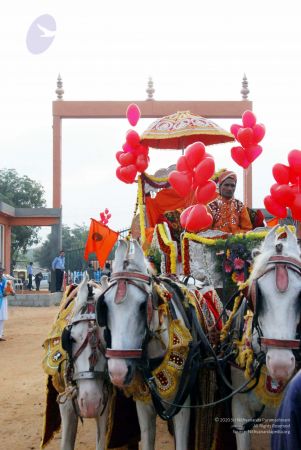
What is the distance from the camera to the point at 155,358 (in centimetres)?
377

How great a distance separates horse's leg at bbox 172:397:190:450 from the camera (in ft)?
12.5

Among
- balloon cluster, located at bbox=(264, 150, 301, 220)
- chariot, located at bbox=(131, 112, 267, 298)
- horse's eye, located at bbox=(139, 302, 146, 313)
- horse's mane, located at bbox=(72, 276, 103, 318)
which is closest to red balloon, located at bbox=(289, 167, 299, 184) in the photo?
balloon cluster, located at bbox=(264, 150, 301, 220)

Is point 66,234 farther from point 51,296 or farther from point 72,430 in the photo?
point 72,430

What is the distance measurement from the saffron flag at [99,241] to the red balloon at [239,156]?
427cm

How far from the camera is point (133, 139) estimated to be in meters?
7.30

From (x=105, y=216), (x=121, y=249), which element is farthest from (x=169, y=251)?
(x=105, y=216)

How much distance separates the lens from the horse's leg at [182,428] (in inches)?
150

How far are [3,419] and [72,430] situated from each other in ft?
8.68

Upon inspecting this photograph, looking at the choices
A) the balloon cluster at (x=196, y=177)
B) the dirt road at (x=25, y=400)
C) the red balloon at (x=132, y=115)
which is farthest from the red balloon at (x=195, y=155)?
the dirt road at (x=25, y=400)

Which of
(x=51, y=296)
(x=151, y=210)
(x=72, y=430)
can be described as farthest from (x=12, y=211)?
(x=72, y=430)

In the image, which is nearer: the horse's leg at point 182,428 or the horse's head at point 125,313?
the horse's head at point 125,313

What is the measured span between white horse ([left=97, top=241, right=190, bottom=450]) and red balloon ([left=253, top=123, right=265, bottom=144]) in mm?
3119

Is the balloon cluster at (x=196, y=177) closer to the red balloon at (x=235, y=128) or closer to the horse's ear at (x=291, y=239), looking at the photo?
the red balloon at (x=235, y=128)

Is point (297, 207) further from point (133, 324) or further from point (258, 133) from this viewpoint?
point (133, 324)
